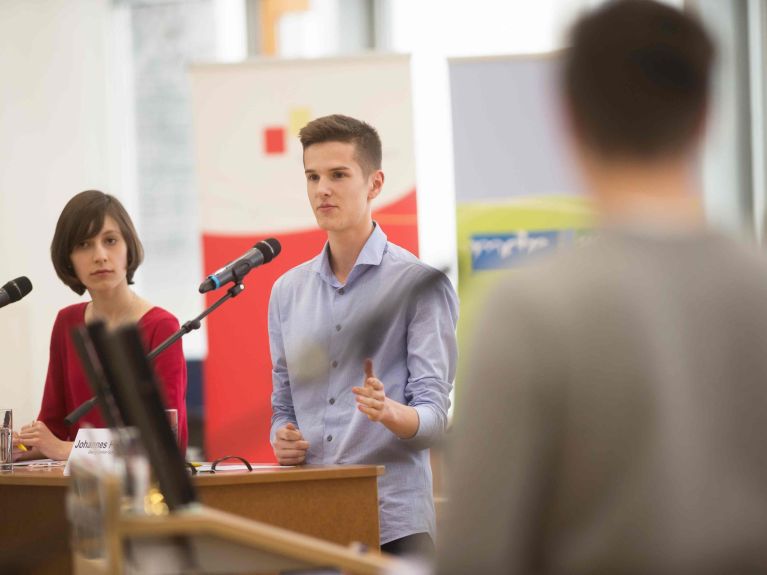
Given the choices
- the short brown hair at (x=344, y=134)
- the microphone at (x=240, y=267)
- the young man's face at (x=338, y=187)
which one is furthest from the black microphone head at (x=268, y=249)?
the short brown hair at (x=344, y=134)

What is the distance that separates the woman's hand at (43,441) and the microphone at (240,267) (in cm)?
75

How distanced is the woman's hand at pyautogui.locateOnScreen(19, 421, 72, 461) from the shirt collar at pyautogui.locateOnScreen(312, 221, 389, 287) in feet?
2.95

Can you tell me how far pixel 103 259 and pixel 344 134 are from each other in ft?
3.04

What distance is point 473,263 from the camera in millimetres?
4496

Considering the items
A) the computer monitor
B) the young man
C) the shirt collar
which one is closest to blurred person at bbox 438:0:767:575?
the computer monitor

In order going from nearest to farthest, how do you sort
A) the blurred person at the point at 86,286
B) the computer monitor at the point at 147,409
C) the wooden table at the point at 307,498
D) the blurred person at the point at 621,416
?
1. the blurred person at the point at 621,416
2. the computer monitor at the point at 147,409
3. the wooden table at the point at 307,498
4. the blurred person at the point at 86,286

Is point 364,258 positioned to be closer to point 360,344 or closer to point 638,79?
point 360,344

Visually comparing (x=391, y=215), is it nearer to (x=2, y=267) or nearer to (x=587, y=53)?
(x=2, y=267)

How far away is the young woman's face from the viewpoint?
341 cm

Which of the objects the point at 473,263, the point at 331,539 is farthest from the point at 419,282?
the point at 473,263

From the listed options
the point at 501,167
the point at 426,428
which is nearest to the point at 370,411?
the point at 426,428

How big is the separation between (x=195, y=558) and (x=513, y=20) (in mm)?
4529

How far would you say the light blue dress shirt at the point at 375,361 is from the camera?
2727 mm

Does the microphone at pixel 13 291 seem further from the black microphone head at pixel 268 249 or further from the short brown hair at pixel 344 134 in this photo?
the short brown hair at pixel 344 134
